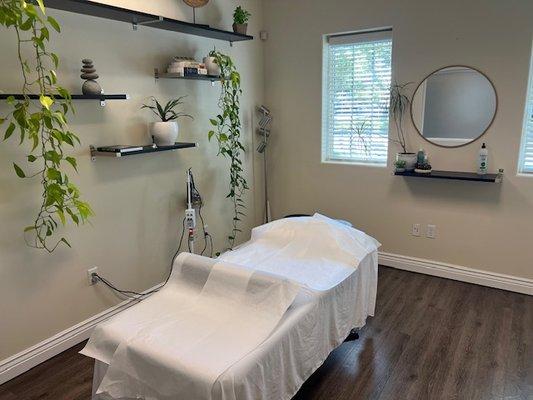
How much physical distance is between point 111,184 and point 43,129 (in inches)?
23.4

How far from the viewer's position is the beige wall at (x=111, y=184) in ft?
7.23

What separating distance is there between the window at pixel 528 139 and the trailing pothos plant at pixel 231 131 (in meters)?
2.12

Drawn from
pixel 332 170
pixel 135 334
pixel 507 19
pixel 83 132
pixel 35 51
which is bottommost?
pixel 135 334

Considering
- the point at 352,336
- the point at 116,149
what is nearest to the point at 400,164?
the point at 352,336

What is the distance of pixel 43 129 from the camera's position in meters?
2.15

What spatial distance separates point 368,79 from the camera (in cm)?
346

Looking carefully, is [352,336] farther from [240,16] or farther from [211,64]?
[240,16]

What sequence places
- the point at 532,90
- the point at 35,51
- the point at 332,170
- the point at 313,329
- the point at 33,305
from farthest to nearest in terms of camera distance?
the point at 332,170 < the point at 532,90 < the point at 33,305 < the point at 35,51 < the point at 313,329

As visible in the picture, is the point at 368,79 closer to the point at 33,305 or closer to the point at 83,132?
the point at 83,132

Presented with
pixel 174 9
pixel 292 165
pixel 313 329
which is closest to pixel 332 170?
pixel 292 165

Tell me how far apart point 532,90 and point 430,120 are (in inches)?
27.0

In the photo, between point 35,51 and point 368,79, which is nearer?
point 35,51

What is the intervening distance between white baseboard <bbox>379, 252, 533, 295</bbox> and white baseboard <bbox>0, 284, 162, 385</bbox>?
2330mm

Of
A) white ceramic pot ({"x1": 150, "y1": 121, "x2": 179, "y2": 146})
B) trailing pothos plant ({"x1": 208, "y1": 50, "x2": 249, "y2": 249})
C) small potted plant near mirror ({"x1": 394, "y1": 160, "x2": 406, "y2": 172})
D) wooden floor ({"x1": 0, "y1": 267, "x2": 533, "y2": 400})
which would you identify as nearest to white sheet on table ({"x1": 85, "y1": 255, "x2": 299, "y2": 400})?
wooden floor ({"x1": 0, "y1": 267, "x2": 533, "y2": 400})
